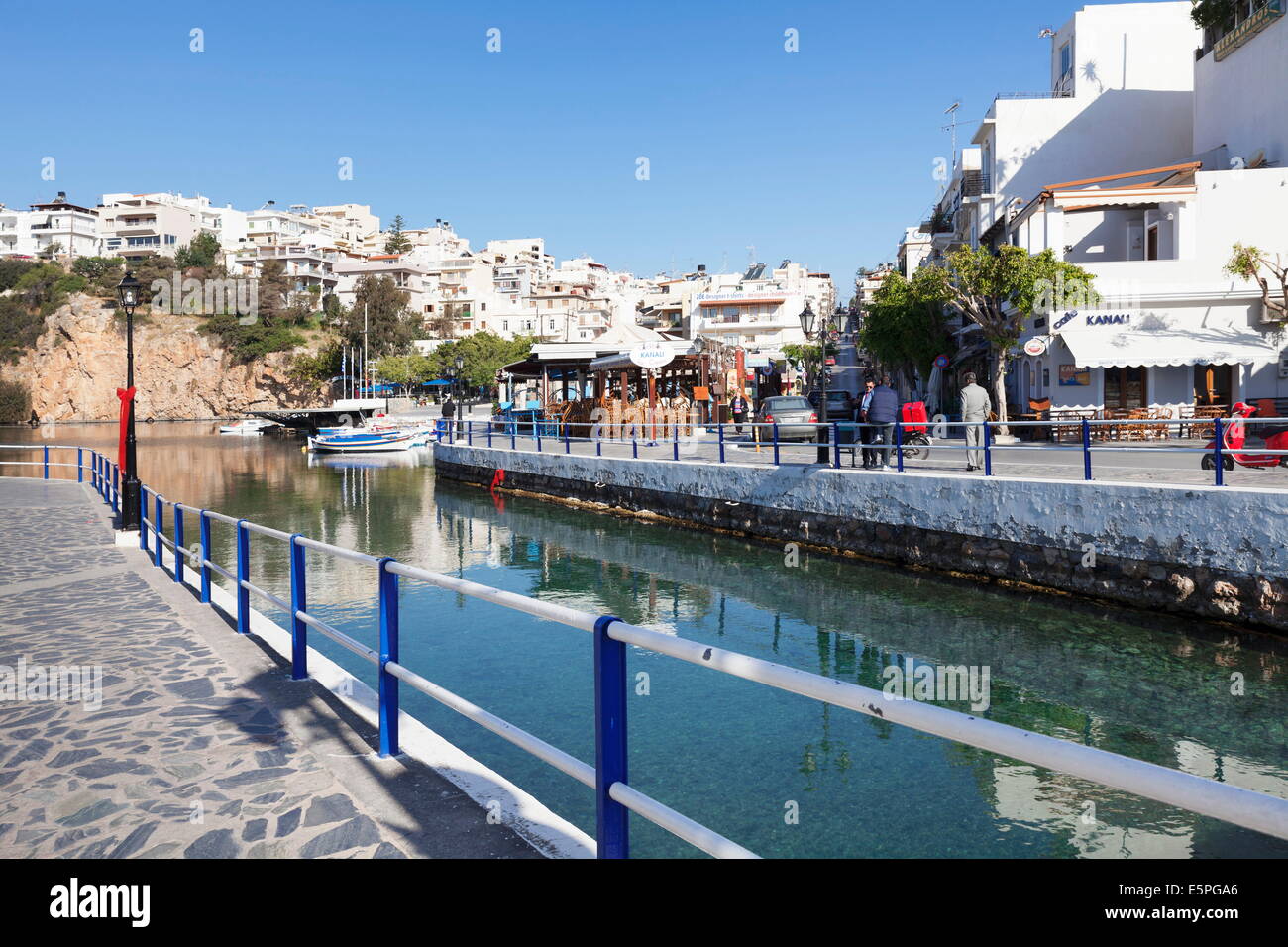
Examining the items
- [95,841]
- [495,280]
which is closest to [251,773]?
[95,841]

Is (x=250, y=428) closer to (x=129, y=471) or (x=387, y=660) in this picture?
(x=129, y=471)

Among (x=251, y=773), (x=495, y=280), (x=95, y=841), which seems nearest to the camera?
(x=95, y=841)

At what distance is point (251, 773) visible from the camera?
4836mm

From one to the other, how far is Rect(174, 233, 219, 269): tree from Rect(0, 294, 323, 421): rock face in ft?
35.7

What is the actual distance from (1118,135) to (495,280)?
4179 inches

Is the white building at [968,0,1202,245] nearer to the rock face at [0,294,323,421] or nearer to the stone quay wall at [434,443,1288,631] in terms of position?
the stone quay wall at [434,443,1288,631]

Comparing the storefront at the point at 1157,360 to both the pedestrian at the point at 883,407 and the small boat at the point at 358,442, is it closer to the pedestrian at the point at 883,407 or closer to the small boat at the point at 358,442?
the pedestrian at the point at 883,407

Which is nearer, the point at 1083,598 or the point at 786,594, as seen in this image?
the point at 1083,598

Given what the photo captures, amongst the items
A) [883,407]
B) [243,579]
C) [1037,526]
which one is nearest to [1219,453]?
[1037,526]

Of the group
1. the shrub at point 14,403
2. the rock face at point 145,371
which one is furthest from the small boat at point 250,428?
the shrub at point 14,403

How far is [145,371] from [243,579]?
107625 mm

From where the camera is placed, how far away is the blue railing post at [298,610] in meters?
6.27

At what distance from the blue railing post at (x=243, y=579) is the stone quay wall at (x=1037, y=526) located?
32.9 ft
